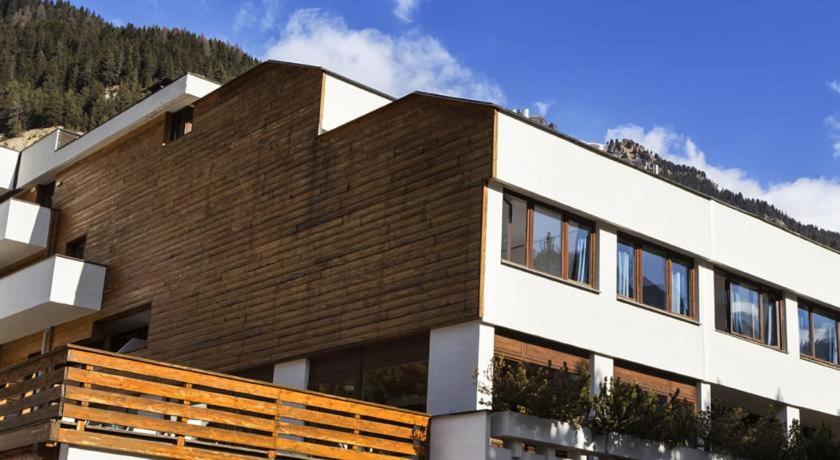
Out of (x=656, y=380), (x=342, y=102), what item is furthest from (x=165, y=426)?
(x=656, y=380)

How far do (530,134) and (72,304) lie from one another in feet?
46.3

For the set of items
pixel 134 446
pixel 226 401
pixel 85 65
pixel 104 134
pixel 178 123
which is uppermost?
pixel 85 65

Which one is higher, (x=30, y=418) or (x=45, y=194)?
(x=45, y=194)

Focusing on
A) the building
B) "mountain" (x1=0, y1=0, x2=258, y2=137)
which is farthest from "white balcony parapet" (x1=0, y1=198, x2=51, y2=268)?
"mountain" (x1=0, y1=0, x2=258, y2=137)

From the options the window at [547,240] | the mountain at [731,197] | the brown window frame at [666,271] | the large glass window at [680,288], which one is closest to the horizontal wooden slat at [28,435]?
the window at [547,240]

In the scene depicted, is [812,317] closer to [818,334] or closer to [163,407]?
[818,334]

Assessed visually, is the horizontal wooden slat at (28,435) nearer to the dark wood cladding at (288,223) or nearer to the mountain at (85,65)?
the dark wood cladding at (288,223)

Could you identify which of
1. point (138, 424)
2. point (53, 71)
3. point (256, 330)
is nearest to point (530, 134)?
point (256, 330)

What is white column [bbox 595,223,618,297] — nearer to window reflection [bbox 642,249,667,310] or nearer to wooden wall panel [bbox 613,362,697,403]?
window reflection [bbox 642,249,667,310]

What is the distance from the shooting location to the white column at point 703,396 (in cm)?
2288

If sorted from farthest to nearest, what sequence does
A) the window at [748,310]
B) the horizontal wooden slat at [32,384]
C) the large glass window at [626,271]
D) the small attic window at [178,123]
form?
the small attic window at [178,123], the window at [748,310], the large glass window at [626,271], the horizontal wooden slat at [32,384]

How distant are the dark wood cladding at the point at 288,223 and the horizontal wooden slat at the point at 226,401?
2.24m

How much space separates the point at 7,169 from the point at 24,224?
14.1ft

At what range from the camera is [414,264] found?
20.1 metres
